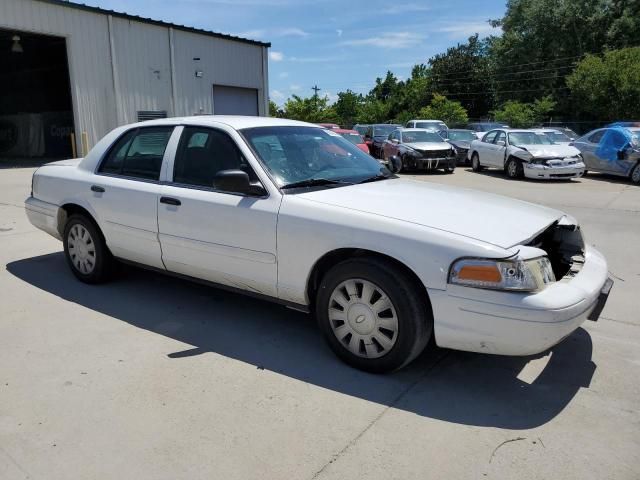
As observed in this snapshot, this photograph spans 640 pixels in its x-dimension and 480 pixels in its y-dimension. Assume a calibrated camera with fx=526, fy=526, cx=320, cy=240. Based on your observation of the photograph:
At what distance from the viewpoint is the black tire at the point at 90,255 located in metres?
4.90

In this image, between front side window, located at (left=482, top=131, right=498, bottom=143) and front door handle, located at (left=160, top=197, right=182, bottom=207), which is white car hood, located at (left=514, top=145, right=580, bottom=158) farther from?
front door handle, located at (left=160, top=197, right=182, bottom=207)

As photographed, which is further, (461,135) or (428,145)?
(461,135)

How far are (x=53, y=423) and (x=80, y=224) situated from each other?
2.56 m

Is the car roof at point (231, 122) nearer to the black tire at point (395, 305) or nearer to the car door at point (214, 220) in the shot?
the car door at point (214, 220)

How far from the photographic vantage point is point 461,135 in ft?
70.5

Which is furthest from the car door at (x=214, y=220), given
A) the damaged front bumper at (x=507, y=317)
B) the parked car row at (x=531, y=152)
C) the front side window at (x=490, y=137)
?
the front side window at (x=490, y=137)

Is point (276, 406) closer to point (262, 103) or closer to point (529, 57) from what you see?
point (262, 103)

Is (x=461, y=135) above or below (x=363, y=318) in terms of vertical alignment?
above

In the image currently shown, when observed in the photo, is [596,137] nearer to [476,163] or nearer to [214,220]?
[476,163]

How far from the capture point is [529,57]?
170 feet

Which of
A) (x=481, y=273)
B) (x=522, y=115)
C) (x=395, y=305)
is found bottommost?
(x=395, y=305)

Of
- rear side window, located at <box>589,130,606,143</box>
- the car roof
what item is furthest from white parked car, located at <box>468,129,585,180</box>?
the car roof

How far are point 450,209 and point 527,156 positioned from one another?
42.3ft

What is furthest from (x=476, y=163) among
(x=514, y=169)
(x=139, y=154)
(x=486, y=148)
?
(x=139, y=154)
